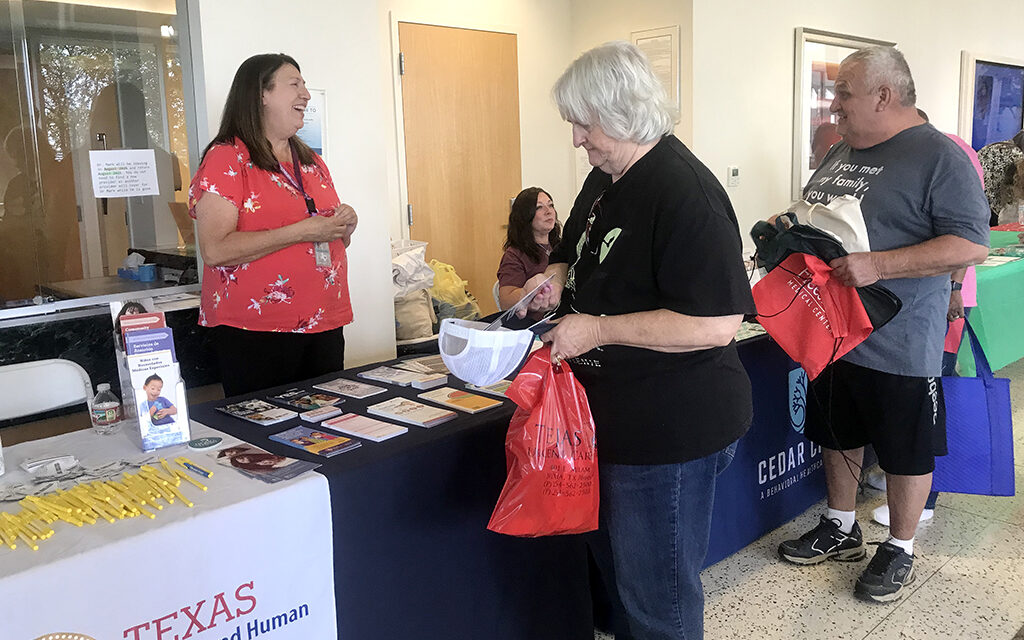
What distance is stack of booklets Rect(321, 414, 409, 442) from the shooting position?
158cm

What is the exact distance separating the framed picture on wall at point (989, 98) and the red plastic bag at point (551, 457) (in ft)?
24.0

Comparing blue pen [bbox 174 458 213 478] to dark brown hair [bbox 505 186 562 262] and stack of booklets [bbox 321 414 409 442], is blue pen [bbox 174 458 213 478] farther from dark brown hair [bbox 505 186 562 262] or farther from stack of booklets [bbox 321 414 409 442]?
dark brown hair [bbox 505 186 562 262]

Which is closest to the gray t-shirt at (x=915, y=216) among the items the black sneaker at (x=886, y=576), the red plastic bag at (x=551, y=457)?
the black sneaker at (x=886, y=576)

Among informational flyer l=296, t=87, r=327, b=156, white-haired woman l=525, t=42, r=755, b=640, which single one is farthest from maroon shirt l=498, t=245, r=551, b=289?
white-haired woman l=525, t=42, r=755, b=640

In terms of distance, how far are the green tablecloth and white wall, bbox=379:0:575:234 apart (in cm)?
254

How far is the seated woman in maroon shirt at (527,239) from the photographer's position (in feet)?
10.2

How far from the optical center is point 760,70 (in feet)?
17.2

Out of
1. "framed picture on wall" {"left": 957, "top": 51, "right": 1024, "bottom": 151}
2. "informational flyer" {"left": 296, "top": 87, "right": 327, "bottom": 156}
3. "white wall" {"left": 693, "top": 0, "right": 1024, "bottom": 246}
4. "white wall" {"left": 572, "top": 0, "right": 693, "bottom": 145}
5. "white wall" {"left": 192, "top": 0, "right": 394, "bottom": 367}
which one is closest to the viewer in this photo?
"white wall" {"left": 192, "top": 0, "right": 394, "bottom": 367}

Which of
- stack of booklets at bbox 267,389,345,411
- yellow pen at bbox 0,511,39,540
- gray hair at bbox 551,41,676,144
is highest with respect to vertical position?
gray hair at bbox 551,41,676,144

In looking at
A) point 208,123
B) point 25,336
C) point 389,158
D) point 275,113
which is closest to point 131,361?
point 275,113

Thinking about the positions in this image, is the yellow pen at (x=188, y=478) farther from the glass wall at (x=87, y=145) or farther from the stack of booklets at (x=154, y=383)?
the glass wall at (x=87, y=145)

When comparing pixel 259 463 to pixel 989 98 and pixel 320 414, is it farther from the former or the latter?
pixel 989 98

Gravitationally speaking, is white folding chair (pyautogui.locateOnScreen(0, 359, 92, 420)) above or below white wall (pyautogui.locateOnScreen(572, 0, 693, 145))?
below

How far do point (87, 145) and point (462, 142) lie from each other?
95.9 inches
